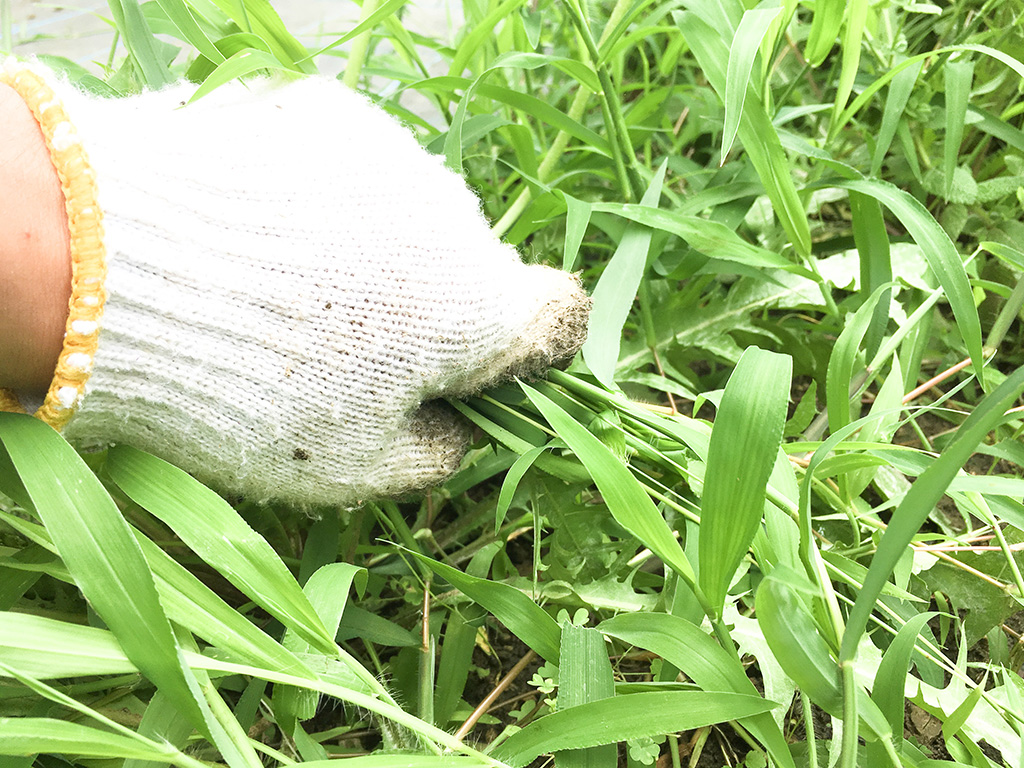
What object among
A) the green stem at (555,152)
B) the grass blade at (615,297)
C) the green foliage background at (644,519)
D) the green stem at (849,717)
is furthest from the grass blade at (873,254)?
the green stem at (849,717)

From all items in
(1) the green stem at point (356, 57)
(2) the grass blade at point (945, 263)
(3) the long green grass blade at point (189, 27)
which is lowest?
(2) the grass blade at point (945, 263)

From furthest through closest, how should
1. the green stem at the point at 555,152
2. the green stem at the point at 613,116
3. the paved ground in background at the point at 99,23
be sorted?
the paved ground in background at the point at 99,23 → the green stem at the point at 555,152 → the green stem at the point at 613,116

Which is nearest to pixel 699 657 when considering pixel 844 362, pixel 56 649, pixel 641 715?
pixel 641 715

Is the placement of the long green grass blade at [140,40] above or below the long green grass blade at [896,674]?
above

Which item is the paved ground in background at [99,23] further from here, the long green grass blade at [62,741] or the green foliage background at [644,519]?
the long green grass blade at [62,741]

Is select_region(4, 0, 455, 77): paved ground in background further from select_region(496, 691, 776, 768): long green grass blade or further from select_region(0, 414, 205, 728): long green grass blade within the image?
select_region(496, 691, 776, 768): long green grass blade

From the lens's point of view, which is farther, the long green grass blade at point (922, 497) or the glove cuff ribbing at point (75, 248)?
the glove cuff ribbing at point (75, 248)

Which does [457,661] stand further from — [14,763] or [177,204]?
[177,204]

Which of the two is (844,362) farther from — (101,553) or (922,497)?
(101,553)
